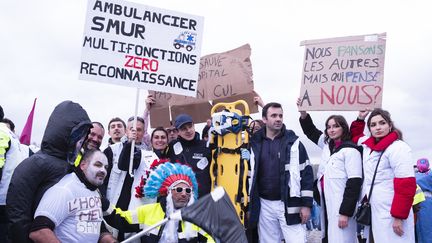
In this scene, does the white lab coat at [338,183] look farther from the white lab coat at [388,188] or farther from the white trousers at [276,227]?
the white trousers at [276,227]

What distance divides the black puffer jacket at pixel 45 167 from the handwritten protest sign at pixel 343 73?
399 centimetres

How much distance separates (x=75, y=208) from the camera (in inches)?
133

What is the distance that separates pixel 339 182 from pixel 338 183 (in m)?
0.02

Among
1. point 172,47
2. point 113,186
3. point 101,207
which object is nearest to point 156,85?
point 172,47

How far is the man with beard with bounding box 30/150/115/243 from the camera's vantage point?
10.6 ft

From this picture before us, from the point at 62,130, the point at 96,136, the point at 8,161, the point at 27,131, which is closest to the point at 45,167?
the point at 62,130

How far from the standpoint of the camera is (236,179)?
5.69 m

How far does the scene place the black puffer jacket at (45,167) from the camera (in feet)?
10.8

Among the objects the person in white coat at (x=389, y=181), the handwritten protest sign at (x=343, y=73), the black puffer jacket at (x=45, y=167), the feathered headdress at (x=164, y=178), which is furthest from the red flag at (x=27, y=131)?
the person in white coat at (x=389, y=181)

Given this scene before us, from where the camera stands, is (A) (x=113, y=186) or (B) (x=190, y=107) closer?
(A) (x=113, y=186)

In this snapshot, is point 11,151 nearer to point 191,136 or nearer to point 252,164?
point 191,136

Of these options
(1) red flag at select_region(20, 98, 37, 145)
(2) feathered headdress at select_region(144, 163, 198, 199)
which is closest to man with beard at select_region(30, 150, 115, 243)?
(2) feathered headdress at select_region(144, 163, 198, 199)

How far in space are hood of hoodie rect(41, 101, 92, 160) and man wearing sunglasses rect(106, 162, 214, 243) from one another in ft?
2.57

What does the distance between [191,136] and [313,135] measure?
74.2 inches
